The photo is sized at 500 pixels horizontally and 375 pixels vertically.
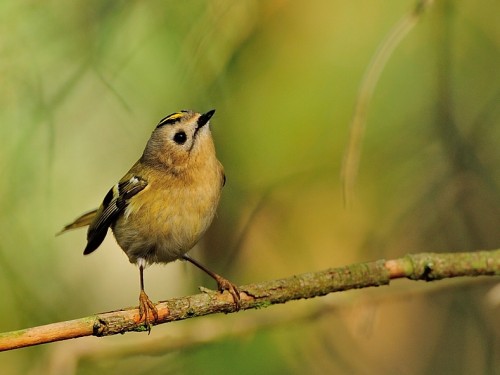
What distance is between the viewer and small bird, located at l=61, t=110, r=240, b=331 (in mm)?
2219

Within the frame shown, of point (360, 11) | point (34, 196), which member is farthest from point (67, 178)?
point (360, 11)

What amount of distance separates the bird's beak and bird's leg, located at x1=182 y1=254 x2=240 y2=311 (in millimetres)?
412

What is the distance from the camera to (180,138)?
2391mm

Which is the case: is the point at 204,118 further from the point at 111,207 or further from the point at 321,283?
the point at 321,283

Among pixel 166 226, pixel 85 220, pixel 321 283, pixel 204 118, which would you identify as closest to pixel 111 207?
pixel 85 220

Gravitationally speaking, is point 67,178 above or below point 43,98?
below

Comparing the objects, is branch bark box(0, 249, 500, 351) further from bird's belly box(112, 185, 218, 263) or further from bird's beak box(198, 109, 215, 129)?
bird's beak box(198, 109, 215, 129)

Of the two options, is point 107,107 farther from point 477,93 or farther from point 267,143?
point 477,93

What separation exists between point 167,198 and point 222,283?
0.42 meters

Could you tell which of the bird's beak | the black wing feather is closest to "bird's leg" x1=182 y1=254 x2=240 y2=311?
the black wing feather

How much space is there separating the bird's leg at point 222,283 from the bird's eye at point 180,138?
37 cm

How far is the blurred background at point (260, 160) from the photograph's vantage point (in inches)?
79.6

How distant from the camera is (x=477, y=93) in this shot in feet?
8.02

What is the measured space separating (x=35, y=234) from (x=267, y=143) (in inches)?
30.3
